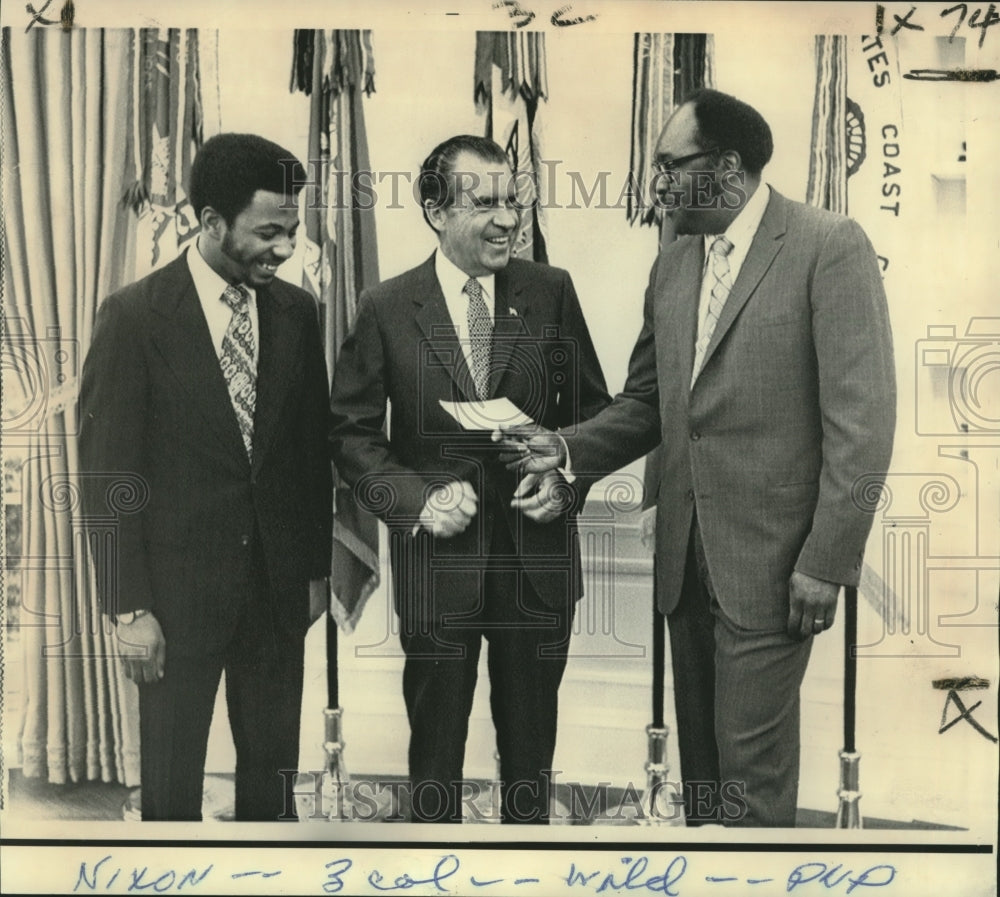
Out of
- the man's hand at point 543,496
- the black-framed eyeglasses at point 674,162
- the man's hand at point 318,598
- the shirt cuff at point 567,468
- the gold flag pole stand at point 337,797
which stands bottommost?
the gold flag pole stand at point 337,797

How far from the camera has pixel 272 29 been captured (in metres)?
2.72

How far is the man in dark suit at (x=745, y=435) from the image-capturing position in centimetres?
262

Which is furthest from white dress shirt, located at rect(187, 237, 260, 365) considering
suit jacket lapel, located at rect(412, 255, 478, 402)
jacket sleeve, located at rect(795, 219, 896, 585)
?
jacket sleeve, located at rect(795, 219, 896, 585)

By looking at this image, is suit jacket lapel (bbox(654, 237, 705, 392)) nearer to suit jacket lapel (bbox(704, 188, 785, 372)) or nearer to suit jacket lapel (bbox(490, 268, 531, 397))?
suit jacket lapel (bbox(704, 188, 785, 372))

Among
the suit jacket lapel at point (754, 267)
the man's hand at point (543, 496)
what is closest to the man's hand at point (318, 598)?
the man's hand at point (543, 496)

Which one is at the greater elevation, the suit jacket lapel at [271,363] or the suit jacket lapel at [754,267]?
the suit jacket lapel at [754,267]

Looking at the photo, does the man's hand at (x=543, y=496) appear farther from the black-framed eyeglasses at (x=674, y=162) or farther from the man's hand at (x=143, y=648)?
the man's hand at (x=143, y=648)

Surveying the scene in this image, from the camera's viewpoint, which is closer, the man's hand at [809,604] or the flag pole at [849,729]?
the man's hand at [809,604]

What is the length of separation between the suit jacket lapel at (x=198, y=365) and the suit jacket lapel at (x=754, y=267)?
103 centimetres

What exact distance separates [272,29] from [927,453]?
1.71m

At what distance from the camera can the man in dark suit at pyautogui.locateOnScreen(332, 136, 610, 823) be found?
8.82 feet

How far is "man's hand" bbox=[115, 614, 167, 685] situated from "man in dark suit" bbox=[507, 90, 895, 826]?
882 mm

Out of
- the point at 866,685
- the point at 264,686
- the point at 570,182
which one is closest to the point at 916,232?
the point at 570,182

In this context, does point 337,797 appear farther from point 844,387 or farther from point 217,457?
point 844,387
